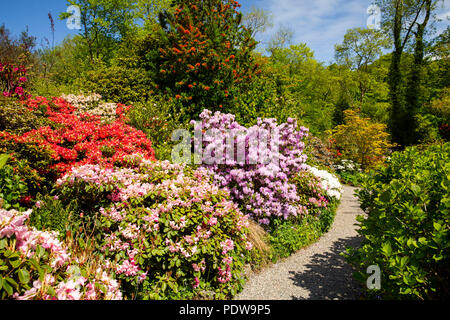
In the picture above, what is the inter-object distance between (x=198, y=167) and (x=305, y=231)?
2.92 metres

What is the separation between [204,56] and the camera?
7.82m

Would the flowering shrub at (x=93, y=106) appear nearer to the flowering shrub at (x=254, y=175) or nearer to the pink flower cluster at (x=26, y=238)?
the flowering shrub at (x=254, y=175)

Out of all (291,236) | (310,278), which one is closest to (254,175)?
(291,236)

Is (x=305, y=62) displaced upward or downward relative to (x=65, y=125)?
upward

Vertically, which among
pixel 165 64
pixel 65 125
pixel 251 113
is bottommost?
pixel 65 125

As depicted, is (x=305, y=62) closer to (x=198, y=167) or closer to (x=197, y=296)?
(x=198, y=167)

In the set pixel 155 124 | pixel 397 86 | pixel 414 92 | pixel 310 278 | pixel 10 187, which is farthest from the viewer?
pixel 397 86

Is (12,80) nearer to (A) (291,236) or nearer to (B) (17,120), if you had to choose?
(B) (17,120)

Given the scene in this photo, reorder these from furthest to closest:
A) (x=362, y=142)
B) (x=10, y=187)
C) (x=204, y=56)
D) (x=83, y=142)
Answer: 1. (x=362, y=142)
2. (x=204, y=56)
3. (x=83, y=142)
4. (x=10, y=187)

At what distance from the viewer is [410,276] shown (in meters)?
2.04

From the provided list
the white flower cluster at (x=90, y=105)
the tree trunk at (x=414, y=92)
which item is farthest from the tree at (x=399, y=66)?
the white flower cluster at (x=90, y=105)

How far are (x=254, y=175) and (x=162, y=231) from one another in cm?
249

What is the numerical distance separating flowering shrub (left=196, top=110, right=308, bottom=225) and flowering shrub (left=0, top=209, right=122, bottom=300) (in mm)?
3296
